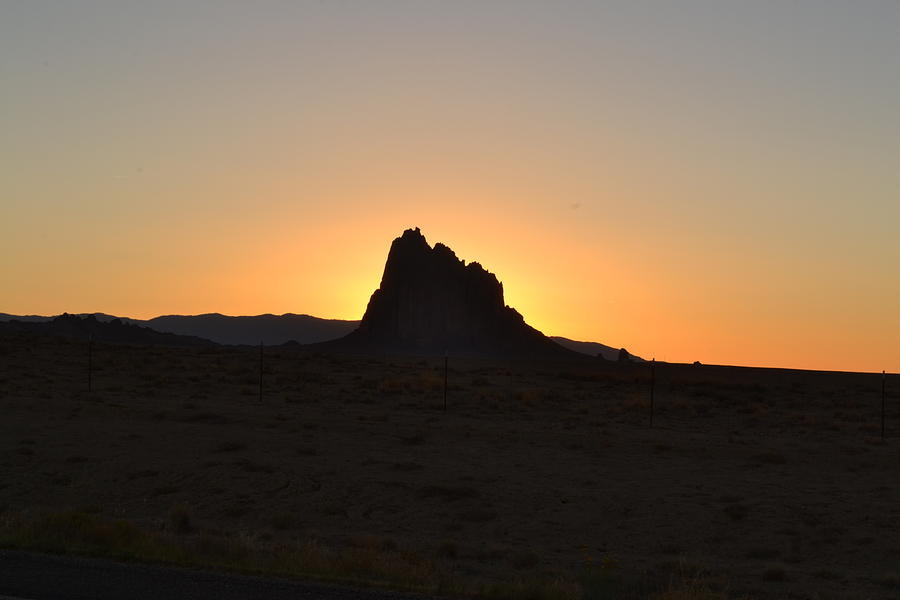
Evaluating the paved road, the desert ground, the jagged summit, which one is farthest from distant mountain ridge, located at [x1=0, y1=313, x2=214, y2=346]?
the paved road

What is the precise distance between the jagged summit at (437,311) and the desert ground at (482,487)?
13542 cm

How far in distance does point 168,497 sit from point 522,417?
17323 millimetres

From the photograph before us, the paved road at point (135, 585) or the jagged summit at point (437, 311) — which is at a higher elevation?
the jagged summit at point (437, 311)

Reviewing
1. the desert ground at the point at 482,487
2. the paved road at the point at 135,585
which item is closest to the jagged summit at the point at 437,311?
the desert ground at the point at 482,487

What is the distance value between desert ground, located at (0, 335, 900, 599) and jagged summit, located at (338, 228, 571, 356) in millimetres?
135416

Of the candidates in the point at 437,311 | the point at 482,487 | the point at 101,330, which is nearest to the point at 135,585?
the point at 482,487

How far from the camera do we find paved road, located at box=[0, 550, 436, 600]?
30.7ft

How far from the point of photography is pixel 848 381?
70.5 m

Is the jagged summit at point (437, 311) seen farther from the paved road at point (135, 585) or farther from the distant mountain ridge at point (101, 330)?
the paved road at point (135, 585)

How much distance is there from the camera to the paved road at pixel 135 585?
9.35m

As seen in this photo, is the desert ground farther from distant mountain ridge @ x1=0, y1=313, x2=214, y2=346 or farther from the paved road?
distant mountain ridge @ x1=0, y1=313, x2=214, y2=346

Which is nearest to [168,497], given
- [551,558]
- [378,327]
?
[551,558]

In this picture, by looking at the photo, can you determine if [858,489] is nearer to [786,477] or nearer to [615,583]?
[786,477]

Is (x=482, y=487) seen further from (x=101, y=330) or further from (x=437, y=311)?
(x=437, y=311)
